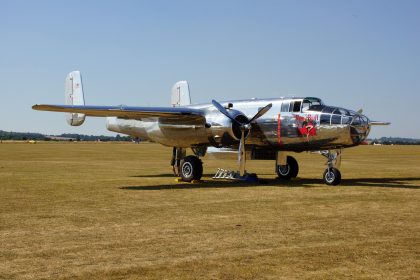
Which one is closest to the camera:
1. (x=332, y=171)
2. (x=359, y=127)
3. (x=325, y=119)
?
(x=359, y=127)

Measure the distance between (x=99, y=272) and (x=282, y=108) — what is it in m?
14.7

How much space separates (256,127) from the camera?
2109cm

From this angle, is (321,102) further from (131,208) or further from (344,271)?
(344,271)

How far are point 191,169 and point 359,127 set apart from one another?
23.8 ft

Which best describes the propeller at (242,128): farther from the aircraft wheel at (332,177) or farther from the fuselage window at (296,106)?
the aircraft wheel at (332,177)

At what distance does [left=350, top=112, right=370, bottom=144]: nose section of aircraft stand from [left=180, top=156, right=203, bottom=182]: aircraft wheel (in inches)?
264

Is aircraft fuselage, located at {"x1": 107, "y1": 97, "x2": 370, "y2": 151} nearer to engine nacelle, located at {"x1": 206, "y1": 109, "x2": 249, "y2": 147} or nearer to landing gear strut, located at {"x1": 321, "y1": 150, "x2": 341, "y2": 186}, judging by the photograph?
engine nacelle, located at {"x1": 206, "y1": 109, "x2": 249, "y2": 147}

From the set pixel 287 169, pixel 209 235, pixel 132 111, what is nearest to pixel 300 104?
pixel 287 169

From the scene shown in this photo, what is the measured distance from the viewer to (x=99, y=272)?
691 cm

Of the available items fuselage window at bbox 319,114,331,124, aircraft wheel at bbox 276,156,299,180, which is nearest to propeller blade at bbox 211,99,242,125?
fuselage window at bbox 319,114,331,124

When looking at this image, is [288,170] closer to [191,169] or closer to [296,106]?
[296,106]

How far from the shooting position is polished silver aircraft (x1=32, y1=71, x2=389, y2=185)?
19.1 metres

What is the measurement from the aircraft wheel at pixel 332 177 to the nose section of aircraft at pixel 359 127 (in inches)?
65.3

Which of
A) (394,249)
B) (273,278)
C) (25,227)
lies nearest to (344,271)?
(273,278)
